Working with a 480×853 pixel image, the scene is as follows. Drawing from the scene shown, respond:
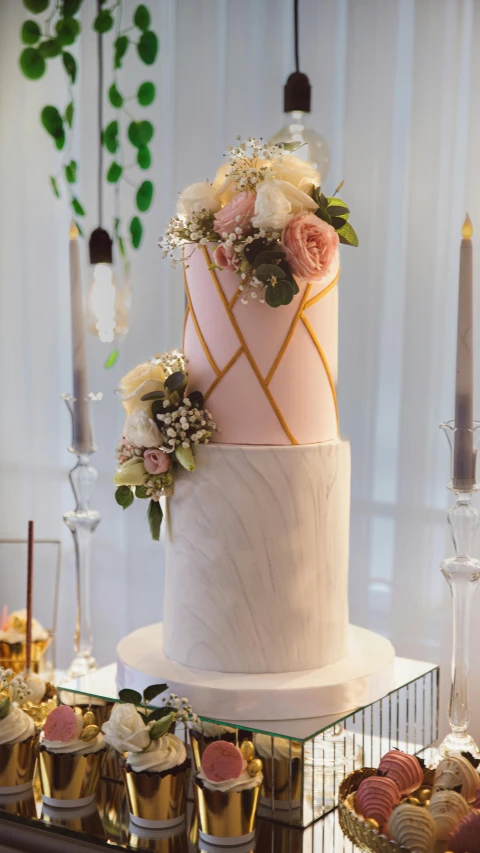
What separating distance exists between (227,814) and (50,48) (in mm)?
1955

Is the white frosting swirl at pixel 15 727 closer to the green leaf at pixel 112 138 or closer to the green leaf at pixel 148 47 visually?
the green leaf at pixel 112 138

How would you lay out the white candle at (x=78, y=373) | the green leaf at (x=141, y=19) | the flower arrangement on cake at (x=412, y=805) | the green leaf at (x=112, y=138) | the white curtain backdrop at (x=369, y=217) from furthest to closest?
the green leaf at (x=112, y=138)
the green leaf at (x=141, y=19)
the white curtain backdrop at (x=369, y=217)
the white candle at (x=78, y=373)
the flower arrangement on cake at (x=412, y=805)

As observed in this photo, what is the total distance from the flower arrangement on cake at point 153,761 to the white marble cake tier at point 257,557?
0.14m

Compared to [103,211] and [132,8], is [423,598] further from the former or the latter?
[132,8]

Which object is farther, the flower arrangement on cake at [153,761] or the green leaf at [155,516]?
the green leaf at [155,516]

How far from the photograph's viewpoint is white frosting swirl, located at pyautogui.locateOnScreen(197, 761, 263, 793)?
117 centimetres

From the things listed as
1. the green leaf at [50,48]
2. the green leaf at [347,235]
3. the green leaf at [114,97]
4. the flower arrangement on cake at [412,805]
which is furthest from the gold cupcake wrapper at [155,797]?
the green leaf at [50,48]

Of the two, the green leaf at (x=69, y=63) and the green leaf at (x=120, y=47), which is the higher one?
the green leaf at (x=120, y=47)

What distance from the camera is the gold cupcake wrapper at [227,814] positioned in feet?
3.85

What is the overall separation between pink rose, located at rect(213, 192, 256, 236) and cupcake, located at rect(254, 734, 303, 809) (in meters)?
0.65

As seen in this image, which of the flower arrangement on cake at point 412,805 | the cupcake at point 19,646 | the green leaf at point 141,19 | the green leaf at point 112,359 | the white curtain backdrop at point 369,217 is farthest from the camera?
the green leaf at point 112,359

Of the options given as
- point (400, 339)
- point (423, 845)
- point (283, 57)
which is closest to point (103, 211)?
point (283, 57)

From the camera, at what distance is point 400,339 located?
2.12m

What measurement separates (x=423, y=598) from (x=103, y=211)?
1273mm
